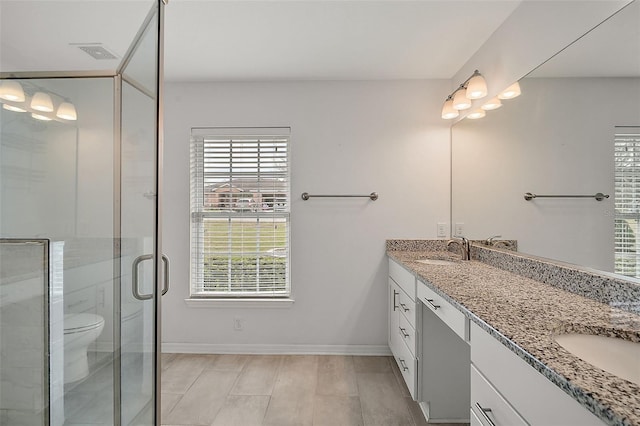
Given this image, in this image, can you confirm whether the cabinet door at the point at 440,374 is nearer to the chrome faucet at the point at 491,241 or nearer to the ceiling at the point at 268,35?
the chrome faucet at the point at 491,241

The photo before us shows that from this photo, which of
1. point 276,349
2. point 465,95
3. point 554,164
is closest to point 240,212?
point 276,349

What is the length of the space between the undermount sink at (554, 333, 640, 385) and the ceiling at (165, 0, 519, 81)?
179 cm

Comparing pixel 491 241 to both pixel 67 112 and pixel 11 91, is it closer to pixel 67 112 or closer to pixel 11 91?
pixel 67 112

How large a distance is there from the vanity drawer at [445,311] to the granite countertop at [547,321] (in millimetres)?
51

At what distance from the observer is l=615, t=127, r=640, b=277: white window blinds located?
1169mm

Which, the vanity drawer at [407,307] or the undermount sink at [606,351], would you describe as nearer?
the undermount sink at [606,351]

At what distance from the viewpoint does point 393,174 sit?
286 centimetres

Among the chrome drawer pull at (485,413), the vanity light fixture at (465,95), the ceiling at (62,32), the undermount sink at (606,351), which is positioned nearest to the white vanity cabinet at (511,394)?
the chrome drawer pull at (485,413)

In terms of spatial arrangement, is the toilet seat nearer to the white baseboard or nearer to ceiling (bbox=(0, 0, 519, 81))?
ceiling (bbox=(0, 0, 519, 81))

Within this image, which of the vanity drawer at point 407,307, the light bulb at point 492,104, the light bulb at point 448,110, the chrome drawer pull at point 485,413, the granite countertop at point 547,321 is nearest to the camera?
the granite countertop at point 547,321

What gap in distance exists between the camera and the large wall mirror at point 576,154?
3.99 ft

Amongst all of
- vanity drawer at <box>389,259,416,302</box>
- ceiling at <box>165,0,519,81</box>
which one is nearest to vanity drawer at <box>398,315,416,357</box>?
vanity drawer at <box>389,259,416,302</box>

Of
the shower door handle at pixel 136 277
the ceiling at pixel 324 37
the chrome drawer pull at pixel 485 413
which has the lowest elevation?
the chrome drawer pull at pixel 485 413

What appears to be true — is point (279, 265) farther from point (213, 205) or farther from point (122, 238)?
point (122, 238)
